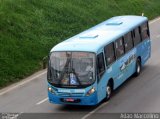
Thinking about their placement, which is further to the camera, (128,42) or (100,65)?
(128,42)

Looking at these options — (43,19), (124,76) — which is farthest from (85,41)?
(43,19)

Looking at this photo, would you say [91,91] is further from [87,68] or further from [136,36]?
[136,36]

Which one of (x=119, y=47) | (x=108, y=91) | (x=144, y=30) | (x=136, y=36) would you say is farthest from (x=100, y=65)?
(x=144, y=30)

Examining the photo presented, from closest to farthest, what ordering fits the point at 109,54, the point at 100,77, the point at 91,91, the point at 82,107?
the point at 91,91, the point at 100,77, the point at 82,107, the point at 109,54

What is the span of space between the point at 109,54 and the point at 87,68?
2016 millimetres

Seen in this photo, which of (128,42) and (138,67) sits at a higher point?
(128,42)

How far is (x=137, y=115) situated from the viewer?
19.3m

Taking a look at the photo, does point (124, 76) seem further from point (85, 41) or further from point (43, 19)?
point (43, 19)

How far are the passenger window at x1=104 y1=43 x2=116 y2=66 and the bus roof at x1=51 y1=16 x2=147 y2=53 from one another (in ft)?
0.72

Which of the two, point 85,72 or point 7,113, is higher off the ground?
point 85,72

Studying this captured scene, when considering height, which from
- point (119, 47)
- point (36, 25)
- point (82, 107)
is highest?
point (119, 47)

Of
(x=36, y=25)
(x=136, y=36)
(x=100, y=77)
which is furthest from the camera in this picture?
(x=36, y=25)

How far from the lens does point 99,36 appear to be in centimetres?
2203

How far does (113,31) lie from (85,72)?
12.9ft
